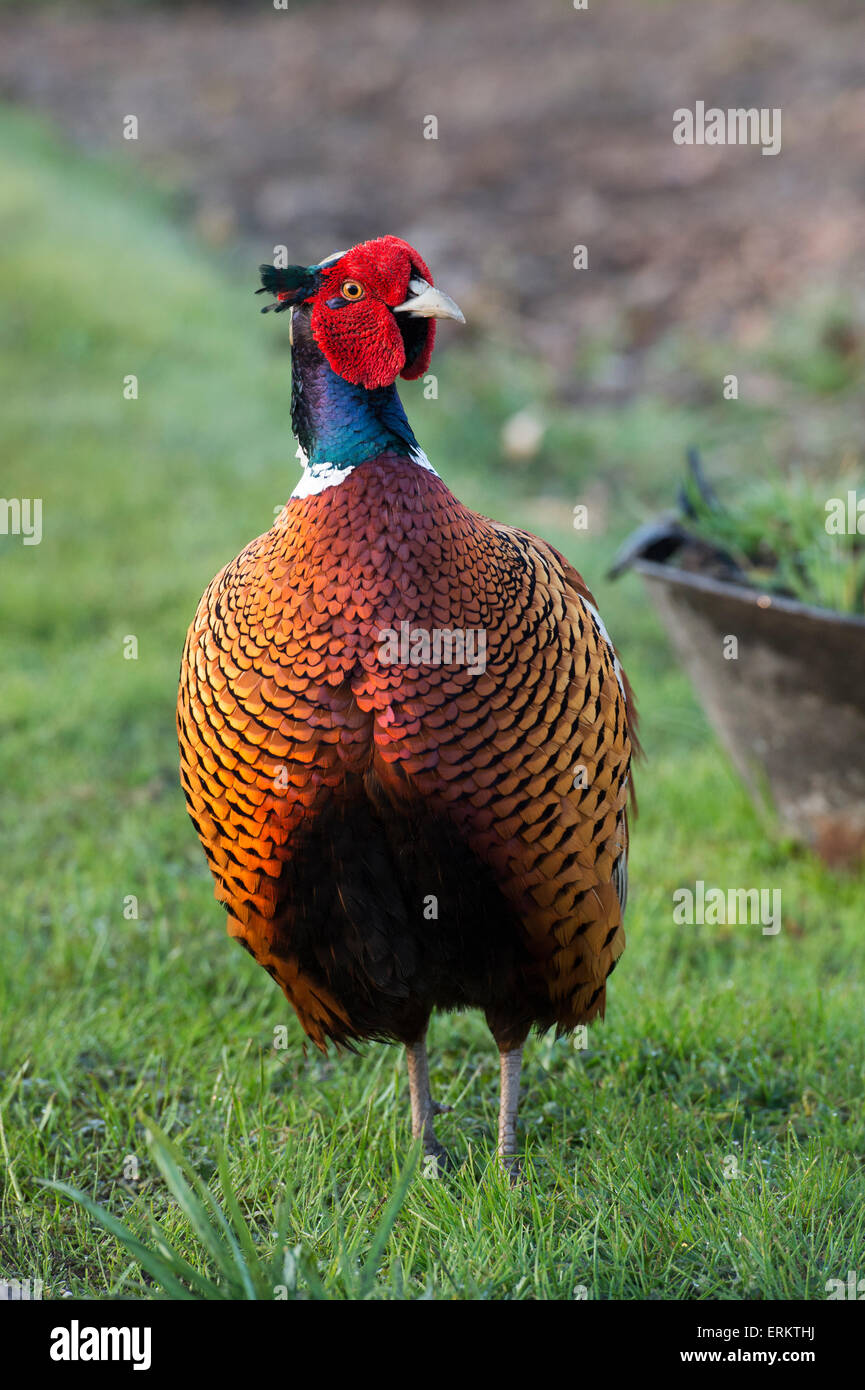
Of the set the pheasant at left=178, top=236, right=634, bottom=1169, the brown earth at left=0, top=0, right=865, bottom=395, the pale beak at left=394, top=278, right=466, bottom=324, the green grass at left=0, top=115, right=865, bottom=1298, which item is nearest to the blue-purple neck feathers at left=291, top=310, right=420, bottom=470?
the pheasant at left=178, top=236, right=634, bottom=1169

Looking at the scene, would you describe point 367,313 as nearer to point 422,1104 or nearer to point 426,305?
point 426,305

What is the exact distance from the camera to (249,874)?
2.03 metres

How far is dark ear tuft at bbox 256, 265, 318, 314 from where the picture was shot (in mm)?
1915

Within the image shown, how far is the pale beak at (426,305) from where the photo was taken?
1.93 meters

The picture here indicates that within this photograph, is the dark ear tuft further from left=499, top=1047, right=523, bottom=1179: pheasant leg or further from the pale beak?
left=499, top=1047, right=523, bottom=1179: pheasant leg

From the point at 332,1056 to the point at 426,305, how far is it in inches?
67.9

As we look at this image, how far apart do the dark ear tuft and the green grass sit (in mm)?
1356

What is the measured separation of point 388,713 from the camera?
188cm

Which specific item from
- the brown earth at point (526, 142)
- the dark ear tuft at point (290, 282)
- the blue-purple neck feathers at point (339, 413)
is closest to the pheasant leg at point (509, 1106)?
the blue-purple neck feathers at point (339, 413)

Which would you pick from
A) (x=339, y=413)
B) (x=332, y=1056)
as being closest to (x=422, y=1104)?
(x=332, y=1056)

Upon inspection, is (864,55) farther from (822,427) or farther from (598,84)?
A: (822,427)

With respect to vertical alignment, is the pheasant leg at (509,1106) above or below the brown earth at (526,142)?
below

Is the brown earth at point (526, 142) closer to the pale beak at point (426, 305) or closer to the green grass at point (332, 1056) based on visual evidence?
the green grass at point (332, 1056)
